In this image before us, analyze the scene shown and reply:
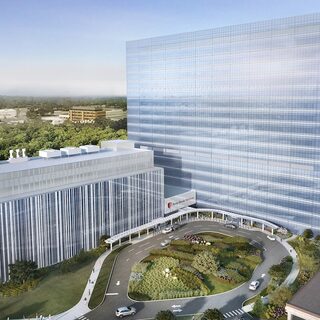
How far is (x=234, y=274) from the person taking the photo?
139 feet

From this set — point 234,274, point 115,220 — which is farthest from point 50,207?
point 234,274

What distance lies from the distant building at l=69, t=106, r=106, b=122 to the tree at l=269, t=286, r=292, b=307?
117895 millimetres

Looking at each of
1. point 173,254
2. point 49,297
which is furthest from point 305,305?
point 49,297

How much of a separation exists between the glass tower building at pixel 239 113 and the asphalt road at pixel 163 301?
956 cm

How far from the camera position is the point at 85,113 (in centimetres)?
14700

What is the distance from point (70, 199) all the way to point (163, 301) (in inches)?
656

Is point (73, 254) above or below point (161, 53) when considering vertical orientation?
below

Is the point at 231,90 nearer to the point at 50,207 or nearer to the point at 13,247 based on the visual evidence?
the point at 50,207

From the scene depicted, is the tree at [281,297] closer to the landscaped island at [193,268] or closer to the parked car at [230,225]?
the landscaped island at [193,268]

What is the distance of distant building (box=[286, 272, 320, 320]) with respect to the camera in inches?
1187

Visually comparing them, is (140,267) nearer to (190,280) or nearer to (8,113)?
(190,280)

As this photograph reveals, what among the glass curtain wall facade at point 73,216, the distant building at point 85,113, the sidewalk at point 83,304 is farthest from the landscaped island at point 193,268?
the distant building at point 85,113

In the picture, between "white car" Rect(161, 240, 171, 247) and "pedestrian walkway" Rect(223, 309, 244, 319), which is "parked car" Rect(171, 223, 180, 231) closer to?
"white car" Rect(161, 240, 171, 247)

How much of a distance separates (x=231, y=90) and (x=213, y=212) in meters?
19.5
